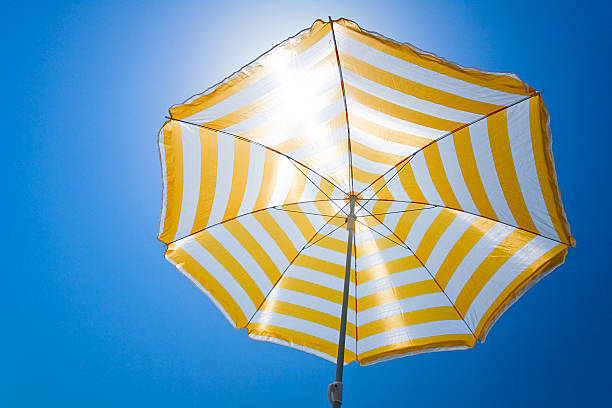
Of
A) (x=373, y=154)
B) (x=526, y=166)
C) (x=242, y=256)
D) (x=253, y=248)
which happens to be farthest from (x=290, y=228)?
(x=526, y=166)

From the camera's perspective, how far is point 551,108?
215 inches

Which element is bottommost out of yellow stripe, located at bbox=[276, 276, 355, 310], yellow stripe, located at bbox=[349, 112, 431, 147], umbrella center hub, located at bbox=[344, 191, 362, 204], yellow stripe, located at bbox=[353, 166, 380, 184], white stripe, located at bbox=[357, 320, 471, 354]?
white stripe, located at bbox=[357, 320, 471, 354]

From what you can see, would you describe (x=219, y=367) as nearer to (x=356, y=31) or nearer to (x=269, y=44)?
(x=269, y=44)

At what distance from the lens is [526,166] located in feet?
7.52

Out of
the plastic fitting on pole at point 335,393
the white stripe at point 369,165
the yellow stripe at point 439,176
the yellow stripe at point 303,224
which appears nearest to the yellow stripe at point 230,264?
the yellow stripe at point 303,224

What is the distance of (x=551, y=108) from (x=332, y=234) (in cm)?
416

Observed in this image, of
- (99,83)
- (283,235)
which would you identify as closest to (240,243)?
(283,235)

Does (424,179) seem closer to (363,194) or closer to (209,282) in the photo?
(363,194)

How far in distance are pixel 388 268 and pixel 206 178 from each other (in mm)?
1504

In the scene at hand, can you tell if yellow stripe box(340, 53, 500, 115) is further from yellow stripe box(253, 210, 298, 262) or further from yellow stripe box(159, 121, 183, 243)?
yellow stripe box(253, 210, 298, 262)

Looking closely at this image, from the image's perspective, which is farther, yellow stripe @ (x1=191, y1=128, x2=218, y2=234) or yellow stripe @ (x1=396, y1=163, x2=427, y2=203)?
yellow stripe @ (x1=396, y1=163, x2=427, y2=203)

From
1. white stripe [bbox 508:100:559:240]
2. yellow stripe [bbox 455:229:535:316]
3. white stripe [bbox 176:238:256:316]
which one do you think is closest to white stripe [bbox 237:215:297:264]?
white stripe [bbox 176:238:256:316]

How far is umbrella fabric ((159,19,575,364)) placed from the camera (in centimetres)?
226

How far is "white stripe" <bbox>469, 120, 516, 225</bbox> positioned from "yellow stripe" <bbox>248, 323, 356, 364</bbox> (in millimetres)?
1453
